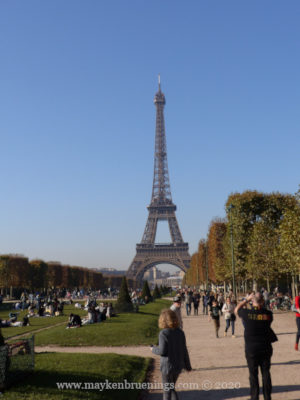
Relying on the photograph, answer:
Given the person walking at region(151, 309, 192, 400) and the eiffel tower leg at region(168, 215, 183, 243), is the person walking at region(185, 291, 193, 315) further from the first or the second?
the eiffel tower leg at region(168, 215, 183, 243)

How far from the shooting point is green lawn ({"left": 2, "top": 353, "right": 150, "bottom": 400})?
840 cm

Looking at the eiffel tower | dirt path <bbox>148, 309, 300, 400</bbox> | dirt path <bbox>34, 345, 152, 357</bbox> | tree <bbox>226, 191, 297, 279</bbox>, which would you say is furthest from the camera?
the eiffel tower

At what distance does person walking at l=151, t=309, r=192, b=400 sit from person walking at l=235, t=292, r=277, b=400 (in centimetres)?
134

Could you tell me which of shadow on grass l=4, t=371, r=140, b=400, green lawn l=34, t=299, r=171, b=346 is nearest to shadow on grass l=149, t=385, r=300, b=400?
shadow on grass l=4, t=371, r=140, b=400

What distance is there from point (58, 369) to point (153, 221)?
4757 inches

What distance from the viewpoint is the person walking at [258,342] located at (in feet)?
Result: 23.7

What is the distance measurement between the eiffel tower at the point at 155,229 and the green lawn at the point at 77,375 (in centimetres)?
10656

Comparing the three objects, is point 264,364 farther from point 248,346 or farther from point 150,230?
point 150,230

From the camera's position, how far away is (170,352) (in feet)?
21.2

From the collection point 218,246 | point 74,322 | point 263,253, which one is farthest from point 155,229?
point 74,322

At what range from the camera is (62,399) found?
7.98 m

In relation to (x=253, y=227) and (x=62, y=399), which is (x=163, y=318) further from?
(x=253, y=227)

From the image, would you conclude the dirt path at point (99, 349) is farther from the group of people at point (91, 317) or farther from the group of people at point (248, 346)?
the group of people at point (248, 346)

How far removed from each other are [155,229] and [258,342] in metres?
123
